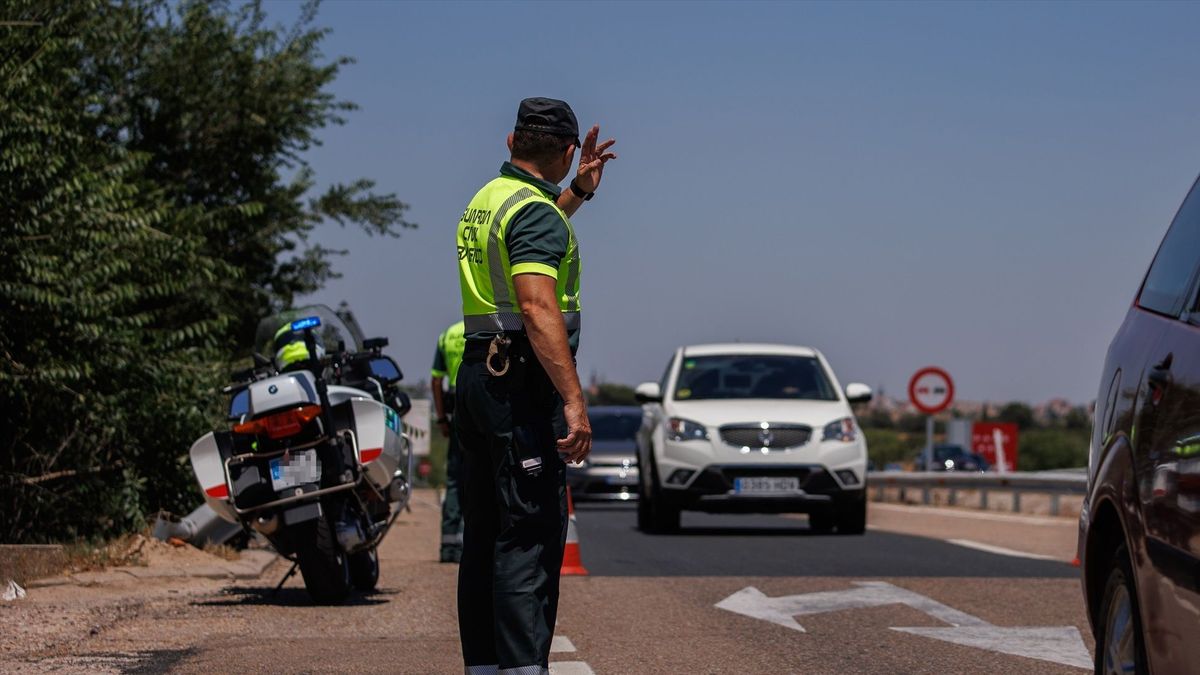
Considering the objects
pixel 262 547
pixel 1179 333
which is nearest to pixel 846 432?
pixel 262 547

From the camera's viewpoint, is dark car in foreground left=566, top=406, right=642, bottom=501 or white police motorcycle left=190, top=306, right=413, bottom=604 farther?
dark car in foreground left=566, top=406, right=642, bottom=501

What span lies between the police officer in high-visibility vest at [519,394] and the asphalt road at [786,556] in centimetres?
643

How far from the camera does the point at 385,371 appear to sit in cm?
1092

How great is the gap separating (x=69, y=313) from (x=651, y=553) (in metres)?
5.15

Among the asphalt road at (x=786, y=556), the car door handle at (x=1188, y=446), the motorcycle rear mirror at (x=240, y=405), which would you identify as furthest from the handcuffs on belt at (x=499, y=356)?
the asphalt road at (x=786, y=556)

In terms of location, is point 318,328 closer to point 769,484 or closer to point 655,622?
point 655,622

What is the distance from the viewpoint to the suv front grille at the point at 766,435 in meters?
17.4

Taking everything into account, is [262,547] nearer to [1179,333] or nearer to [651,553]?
[651,553]

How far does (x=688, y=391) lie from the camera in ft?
60.4

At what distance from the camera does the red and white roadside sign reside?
3300 cm

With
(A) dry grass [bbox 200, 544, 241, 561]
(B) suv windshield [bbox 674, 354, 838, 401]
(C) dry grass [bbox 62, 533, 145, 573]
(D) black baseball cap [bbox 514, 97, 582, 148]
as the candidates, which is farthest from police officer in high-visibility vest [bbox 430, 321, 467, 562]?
(D) black baseball cap [bbox 514, 97, 582, 148]

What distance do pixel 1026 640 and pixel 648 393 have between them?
9.55 meters

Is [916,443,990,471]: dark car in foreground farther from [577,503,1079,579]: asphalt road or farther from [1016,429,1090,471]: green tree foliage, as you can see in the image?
[1016,429,1090,471]: green tree foliage

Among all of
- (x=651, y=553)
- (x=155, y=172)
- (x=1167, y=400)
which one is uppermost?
(x=155, y=172)
